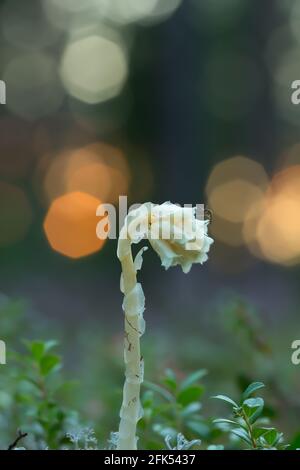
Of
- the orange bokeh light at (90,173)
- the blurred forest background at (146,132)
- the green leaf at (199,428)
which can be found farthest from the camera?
the orange bokeh light at (90,173)

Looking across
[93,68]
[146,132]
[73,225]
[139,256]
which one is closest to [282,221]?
[73,225]

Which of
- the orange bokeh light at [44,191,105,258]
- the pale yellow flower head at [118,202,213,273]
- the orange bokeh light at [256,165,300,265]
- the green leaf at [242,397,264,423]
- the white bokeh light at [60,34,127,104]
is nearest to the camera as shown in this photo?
the pale yellow flower head at [118,202,213,273]

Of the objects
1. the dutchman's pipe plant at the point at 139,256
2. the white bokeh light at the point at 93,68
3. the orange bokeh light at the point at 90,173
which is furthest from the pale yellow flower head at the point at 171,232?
the white bokeh light at the point at 93,68

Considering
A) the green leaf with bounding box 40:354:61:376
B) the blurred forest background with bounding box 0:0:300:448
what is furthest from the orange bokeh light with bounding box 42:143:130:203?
the green leaf with bounding box 40:354:61:376

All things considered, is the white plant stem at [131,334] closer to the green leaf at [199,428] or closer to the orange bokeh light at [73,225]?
the green leaf at [199,428]

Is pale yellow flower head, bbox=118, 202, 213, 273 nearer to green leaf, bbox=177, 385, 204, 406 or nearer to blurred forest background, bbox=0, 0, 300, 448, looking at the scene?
green leaf, bbox=177, 385, 204, 406

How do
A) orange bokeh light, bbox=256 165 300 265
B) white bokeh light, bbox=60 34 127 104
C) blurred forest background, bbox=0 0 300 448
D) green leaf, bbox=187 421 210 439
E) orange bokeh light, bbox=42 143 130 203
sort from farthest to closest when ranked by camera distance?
white bokeh light, bbox=60 34 127 104, orange bokeh light, bbox=42 143 130 203, blurred forest background, bbox=0 0 300 448, orange bokeh light, bbox=256 165 300 265, green leaf, bbox=187 421 210 439
